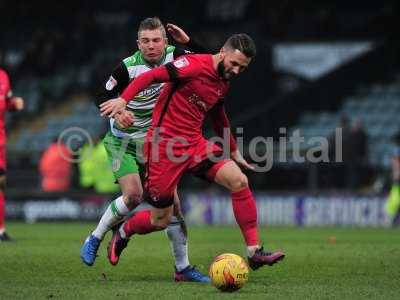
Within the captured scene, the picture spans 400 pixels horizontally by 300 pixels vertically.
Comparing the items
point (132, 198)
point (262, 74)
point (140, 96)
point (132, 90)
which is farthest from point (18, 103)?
point (262, 74)

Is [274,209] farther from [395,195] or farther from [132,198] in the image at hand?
[132,198]

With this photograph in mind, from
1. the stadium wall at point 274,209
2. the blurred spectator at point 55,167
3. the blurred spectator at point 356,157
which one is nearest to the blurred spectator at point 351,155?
the blurred spectator at point 356,157

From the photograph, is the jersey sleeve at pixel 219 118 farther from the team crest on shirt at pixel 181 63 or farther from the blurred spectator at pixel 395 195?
the blurred spectator at pixel 395 195

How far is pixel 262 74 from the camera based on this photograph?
81.1 feet

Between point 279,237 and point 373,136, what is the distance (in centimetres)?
799

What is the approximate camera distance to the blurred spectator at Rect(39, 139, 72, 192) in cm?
2266

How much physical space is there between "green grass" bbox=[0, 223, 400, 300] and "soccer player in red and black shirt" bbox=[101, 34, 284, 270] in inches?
25.0

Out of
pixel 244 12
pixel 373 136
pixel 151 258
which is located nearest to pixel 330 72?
pixel 373 136

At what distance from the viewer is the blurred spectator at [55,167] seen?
74.3ft

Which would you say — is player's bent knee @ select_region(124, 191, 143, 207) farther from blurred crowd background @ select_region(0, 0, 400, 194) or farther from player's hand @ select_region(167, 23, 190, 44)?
blurred crowd background @ select_region(0, 0, 400, 194)

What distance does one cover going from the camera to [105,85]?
9.70 m

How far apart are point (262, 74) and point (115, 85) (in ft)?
50.1

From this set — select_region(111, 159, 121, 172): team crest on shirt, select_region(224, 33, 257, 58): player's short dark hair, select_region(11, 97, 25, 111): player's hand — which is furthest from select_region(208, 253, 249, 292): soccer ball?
select_region(11, 97, 25, 111): player's hand

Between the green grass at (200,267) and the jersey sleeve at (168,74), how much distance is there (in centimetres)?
163
